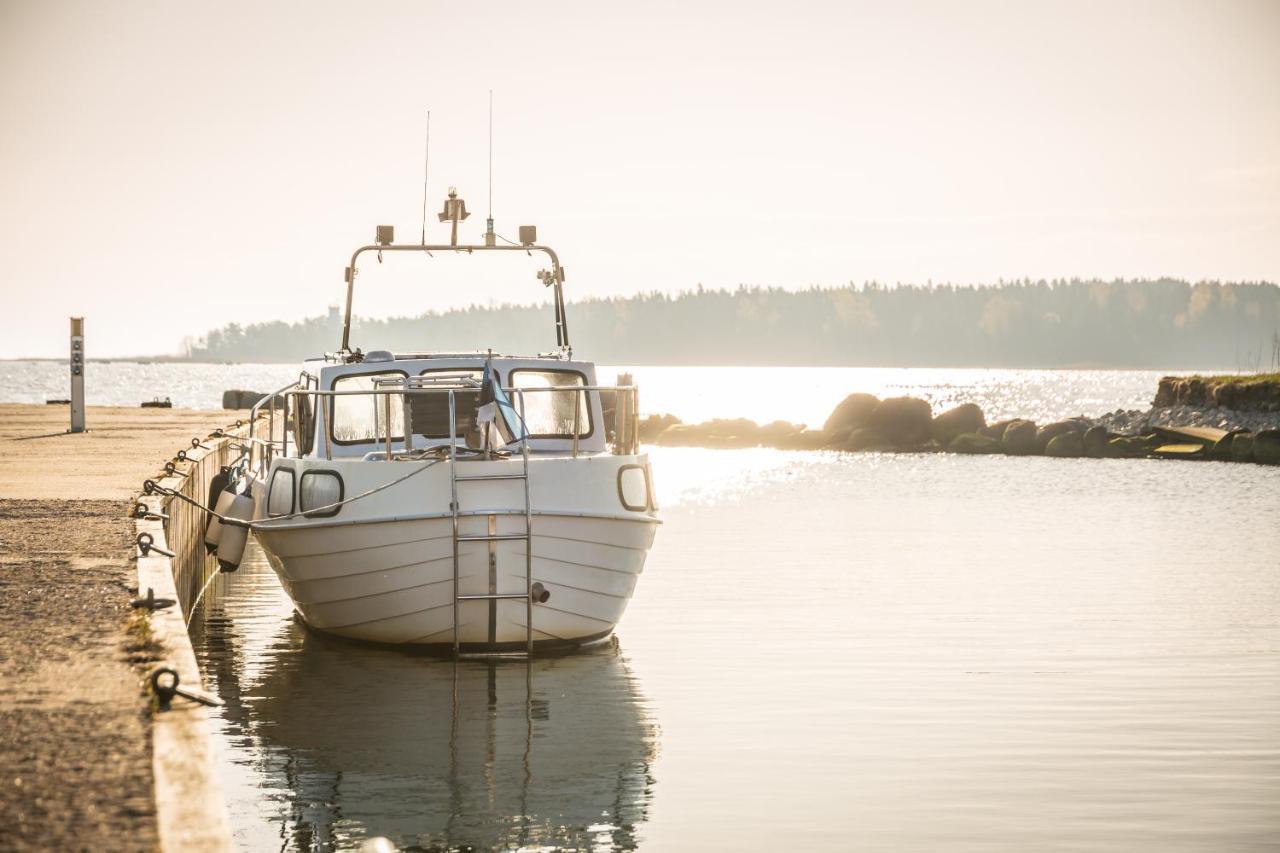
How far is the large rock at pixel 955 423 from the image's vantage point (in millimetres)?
57375

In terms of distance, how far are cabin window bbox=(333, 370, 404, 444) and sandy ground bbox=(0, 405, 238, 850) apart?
6.97 ft

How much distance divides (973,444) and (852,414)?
6.53 metres

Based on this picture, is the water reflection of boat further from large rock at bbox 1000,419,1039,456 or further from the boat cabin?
large rock at bbox 1000,419,1039,456

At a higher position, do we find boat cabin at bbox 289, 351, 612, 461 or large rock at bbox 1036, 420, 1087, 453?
boat cabin at bbox 289, 351, 612, 461

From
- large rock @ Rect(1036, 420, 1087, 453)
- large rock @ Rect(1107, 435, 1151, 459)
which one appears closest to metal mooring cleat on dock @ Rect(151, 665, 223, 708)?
large rock @ Rect(1107, 435, 1151, 459)

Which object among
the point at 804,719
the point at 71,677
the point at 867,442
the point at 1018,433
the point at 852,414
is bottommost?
the point at 804,719

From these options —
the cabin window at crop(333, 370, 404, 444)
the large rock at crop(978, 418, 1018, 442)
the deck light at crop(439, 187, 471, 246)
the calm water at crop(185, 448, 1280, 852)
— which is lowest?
the calm water at crop(185, 448, 1280, 852)

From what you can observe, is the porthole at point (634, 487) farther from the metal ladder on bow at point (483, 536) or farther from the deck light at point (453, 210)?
the deck light at point (453, 210)

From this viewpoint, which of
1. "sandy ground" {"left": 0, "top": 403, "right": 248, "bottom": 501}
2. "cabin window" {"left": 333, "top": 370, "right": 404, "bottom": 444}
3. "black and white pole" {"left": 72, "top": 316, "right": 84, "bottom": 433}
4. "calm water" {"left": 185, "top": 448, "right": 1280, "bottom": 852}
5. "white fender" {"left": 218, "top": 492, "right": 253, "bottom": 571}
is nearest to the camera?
"calm water" {"left": 185, "top": 448, "right": 1280, "bottom": 852}

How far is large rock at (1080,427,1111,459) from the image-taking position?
52.7 meters

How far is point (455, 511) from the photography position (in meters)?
12.1

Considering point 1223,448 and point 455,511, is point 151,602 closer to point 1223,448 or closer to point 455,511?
point 455,511

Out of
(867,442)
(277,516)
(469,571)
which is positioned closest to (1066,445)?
(867,442)

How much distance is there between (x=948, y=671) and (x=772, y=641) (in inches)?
84.2
